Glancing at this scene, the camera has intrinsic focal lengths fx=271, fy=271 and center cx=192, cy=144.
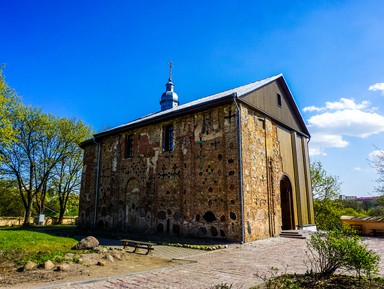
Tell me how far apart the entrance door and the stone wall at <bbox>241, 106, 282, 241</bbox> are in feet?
4.41

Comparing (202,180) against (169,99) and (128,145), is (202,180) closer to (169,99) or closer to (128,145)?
(128,145)

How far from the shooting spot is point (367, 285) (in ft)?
15.8

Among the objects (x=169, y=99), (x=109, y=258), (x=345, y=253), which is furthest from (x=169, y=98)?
(x=345, y=253)

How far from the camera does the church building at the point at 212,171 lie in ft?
40.1

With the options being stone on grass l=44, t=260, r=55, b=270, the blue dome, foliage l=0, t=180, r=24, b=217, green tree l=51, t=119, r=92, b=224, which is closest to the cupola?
the blue dome

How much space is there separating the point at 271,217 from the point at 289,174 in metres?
3.88

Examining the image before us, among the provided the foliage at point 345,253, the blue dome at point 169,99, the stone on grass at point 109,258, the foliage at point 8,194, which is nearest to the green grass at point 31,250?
the stone on grass at point 109,258

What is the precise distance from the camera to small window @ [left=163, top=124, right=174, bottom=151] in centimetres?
1524

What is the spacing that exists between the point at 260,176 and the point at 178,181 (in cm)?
413

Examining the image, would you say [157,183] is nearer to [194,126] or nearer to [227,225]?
[194,126]

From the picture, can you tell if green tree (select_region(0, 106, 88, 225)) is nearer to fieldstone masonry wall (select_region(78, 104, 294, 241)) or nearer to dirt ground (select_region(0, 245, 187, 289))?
fieldstone masonry wall (select_region(78, 104, 294, 241))

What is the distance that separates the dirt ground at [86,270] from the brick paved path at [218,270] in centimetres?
49

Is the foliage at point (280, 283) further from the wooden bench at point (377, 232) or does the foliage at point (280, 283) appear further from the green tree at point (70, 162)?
the green tree at point (70, 162)

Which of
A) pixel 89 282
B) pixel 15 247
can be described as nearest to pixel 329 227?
pixel 89 282
